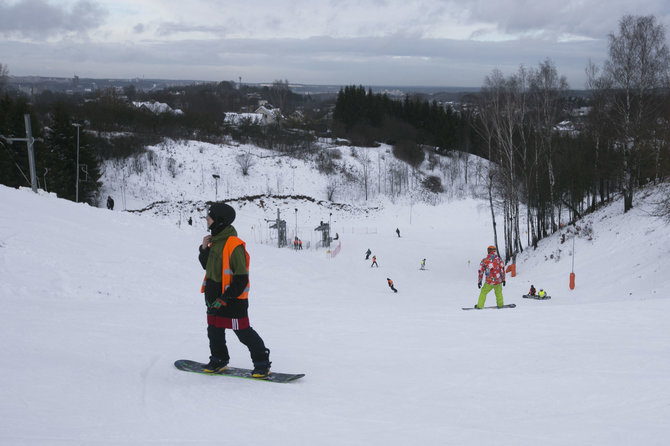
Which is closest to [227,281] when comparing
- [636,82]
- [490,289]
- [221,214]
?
[221,214]

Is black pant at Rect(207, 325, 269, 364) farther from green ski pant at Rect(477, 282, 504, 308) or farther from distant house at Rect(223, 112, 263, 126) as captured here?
distant house at Rect(223, 112, 263, 126)

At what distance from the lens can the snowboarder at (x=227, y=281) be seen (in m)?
4.55

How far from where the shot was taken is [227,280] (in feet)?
15.0

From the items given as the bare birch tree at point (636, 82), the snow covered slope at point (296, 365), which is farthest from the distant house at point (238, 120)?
the snow covered slope at point (296, 365)

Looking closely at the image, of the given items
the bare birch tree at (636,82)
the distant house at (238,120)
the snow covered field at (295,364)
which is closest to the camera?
the snow covered field at (295,364)

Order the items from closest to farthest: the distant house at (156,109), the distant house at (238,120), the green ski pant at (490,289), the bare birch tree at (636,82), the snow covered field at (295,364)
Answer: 1. the snow covered field at (295,364)
2. the green ski pant at (490,289)
3. the bare birch tree at (636,82)
4. the distant house at (156,109)
5. the distant house at (238,120)

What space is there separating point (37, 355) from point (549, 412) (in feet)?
17.4

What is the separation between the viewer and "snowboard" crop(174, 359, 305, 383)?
4.95 meters

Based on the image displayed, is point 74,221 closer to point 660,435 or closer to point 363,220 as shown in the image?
point 660,435

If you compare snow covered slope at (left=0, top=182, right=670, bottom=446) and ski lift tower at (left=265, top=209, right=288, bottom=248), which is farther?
ski lift tower at (left=265, top=209, right=288, bottom=248)

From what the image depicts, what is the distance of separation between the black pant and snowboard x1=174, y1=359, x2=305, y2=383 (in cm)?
16

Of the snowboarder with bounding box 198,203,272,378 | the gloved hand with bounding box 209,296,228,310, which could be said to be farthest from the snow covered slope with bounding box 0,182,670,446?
the gloved hand with bounding box 209,296,228,310

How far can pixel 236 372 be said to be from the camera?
5102 millimetres

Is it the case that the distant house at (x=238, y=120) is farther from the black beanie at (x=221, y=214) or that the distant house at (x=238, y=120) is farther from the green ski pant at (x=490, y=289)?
the black beanie at (x=221, y=214)
